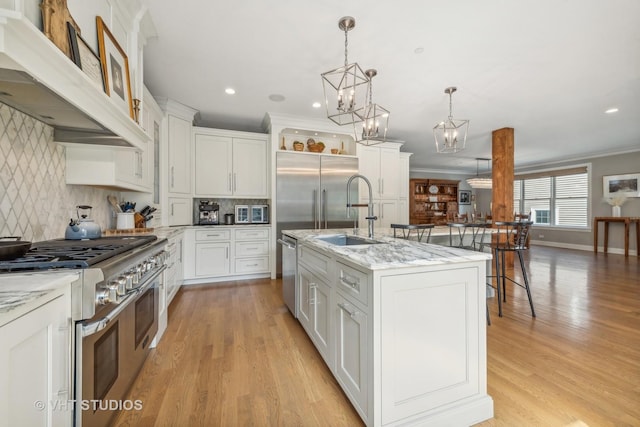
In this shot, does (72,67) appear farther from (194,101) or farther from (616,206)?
(616,206)

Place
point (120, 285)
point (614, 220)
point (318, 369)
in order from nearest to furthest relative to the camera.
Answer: point (120, 285), point (318, 369), point (614, 220)

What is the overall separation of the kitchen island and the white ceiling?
183 cm

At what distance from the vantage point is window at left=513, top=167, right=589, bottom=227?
7090 millimetres

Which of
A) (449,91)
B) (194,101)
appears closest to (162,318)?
(194,101)

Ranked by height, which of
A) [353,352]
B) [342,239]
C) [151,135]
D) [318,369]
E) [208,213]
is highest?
[151,135]

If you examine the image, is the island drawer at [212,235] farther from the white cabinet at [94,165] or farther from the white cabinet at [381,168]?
the white cabinet at [381,168]

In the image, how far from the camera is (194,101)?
3584 mm

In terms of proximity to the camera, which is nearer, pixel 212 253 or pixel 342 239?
pixel 342 239

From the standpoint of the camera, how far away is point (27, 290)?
0.76 m

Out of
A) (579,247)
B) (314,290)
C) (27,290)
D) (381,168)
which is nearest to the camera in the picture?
(27,290)

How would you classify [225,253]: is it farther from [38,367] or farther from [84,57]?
[38,367]

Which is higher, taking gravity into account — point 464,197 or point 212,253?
point 464,197

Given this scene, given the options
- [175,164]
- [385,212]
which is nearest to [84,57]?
[175,164]

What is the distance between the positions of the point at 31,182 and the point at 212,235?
2.38 metres
